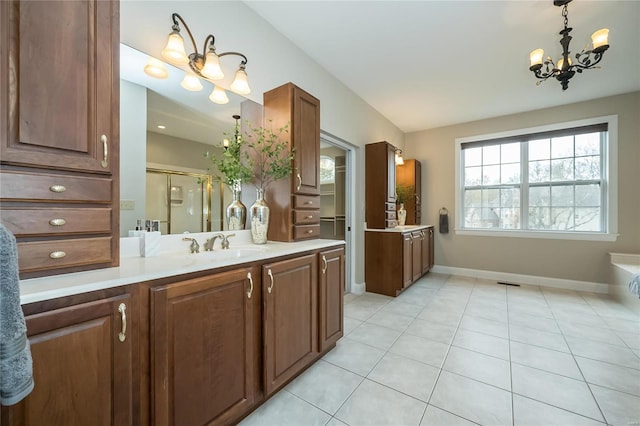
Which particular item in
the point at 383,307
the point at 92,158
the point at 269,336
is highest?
the point at 92,158

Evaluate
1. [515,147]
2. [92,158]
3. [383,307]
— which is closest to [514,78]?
[515,147]

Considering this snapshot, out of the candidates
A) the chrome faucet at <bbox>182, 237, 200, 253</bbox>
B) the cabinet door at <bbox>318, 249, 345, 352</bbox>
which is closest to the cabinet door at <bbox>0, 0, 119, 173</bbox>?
the chrome faucet at <bbox>182, 237, 200, 253</bbox>

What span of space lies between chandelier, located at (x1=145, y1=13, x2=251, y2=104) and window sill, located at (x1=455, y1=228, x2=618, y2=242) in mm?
4378

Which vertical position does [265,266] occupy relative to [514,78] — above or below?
below

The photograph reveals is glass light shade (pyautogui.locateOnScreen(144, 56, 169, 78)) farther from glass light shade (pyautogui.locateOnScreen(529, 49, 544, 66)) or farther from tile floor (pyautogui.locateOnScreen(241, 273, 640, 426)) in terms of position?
glass light shade (pyautogui.locateOnScreen(529, 49, 544, 66))

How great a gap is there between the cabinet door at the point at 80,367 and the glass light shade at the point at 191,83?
140 cm

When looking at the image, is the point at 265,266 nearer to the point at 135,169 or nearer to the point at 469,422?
the point at 135,169

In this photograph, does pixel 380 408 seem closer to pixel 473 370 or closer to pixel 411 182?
pixel 473 370

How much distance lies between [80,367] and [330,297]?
146 cm

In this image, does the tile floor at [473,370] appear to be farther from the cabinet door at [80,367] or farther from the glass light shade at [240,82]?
the glass light shade at [240,82]

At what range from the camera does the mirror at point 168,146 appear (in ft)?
4.61

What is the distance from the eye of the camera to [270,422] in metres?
1.36

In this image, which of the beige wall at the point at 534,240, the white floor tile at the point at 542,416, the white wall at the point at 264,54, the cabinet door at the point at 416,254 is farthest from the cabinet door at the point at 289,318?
the beige wall at the point at 534,240

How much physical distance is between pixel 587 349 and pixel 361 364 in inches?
76.1
